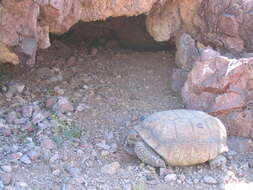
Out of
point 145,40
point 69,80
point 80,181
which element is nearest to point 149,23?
point 145,40

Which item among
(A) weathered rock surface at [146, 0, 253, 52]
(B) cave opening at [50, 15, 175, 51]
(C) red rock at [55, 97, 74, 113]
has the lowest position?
(C) red rock at [55, 97, 74, 113]

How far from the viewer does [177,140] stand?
398cm

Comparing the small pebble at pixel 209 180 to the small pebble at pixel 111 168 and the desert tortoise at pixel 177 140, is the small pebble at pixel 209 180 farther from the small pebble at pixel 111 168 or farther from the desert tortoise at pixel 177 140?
the small pebble at pixel 111 168

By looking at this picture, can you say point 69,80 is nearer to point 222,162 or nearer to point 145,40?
point 145,40

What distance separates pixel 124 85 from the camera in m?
5.48

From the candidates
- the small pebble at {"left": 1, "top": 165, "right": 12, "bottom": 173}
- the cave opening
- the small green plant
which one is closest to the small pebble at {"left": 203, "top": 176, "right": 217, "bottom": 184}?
the small green plant

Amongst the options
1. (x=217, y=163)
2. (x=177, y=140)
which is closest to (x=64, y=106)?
(x=177, y=140)

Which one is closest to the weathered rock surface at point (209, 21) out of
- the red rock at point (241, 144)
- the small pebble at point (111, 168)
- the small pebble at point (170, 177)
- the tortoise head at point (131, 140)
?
the red rock at point (241, 144)

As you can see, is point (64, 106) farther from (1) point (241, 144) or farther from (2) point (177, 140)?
(1) point (241, 144)

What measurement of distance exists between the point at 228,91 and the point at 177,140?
3.43ft

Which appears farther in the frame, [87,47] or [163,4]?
[87,47]

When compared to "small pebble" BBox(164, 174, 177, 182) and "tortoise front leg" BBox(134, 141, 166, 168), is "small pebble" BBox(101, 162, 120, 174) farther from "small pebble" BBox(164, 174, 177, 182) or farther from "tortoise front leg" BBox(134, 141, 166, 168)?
"small pebble" BBox(164, 174, 177, 182)

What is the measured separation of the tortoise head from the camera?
416 centimetres

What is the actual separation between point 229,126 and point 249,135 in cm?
23
